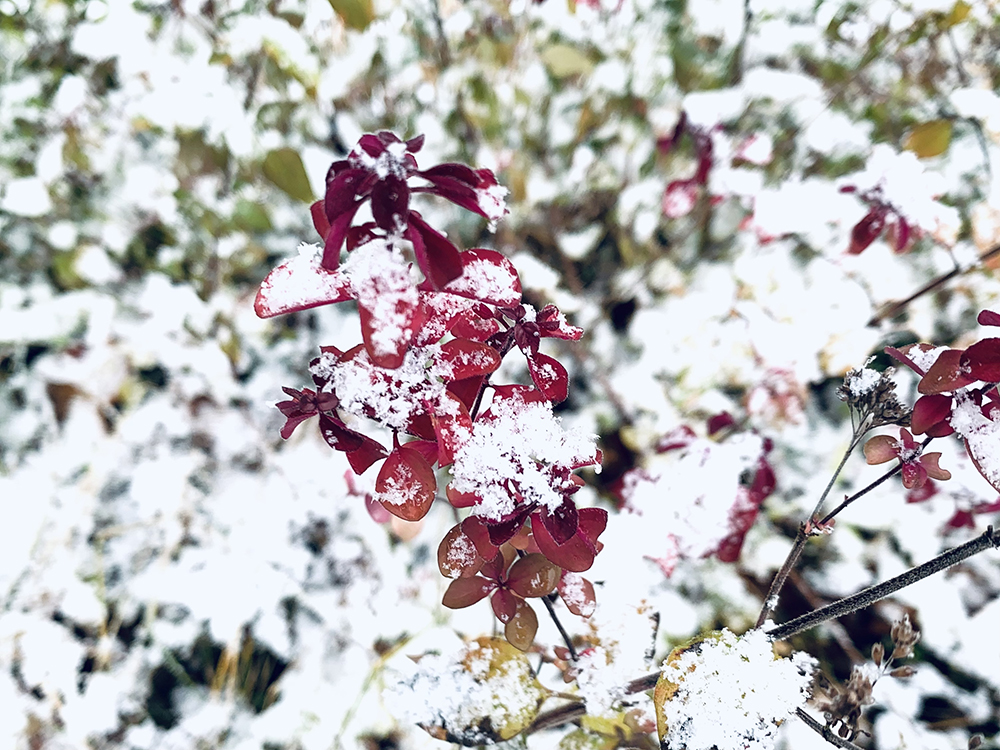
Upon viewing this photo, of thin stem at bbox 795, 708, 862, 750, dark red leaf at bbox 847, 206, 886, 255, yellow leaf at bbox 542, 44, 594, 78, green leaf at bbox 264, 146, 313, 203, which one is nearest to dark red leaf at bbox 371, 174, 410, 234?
thin stem at bbox 795, 708, 862, 750

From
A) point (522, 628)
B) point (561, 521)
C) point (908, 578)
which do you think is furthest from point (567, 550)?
point (908, 578)

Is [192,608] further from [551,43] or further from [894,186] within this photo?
[551,43]

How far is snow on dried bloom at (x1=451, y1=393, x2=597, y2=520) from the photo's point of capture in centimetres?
42

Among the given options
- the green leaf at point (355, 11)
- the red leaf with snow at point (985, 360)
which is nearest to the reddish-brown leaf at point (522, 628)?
the red leaf with snow at point (985, 360)

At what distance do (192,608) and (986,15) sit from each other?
192cm

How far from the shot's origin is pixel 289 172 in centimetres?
94

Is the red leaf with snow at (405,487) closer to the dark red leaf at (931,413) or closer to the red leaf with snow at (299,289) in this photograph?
the red leaf with snow at (299,289)

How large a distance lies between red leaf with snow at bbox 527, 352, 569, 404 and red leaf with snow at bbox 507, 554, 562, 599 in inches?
5.5

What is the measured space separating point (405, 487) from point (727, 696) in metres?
0.28

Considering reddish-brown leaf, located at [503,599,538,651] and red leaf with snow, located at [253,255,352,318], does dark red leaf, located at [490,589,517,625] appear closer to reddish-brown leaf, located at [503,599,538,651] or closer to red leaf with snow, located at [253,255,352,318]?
reddish-brown leaf, located at [503,599,538,651]

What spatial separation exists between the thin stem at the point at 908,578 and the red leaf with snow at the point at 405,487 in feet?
1.05

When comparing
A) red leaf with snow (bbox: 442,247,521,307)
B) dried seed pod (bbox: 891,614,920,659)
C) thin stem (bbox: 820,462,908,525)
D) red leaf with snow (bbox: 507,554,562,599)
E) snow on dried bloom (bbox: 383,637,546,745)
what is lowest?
snow on dried bloom (bbox: 383,637,546,745)

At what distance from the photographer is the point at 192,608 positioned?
1065mm

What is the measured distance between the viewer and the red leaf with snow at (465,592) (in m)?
0.50
